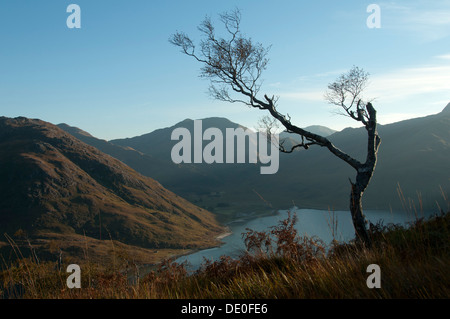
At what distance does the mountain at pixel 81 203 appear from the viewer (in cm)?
10781

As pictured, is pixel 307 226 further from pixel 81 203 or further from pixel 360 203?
pixel 360 203

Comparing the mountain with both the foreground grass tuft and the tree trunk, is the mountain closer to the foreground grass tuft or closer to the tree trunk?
the tree trunk

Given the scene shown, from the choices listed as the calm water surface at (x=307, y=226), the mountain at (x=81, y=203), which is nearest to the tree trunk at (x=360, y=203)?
the calm water surface at (x=307, y=226)

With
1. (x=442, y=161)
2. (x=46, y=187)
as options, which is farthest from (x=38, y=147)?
(x=442, y=161)

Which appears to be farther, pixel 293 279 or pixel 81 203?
pixel 81 203

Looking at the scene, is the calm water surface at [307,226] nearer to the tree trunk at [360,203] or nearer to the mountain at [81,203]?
the mountain at [81,203]

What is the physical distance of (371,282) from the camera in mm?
3744

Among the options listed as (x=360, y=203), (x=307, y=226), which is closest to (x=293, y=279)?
(x=360, y=203)

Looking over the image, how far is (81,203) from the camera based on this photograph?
125938 millimetres

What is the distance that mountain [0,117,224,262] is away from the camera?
354 feet

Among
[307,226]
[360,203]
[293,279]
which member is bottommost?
[307,226]
